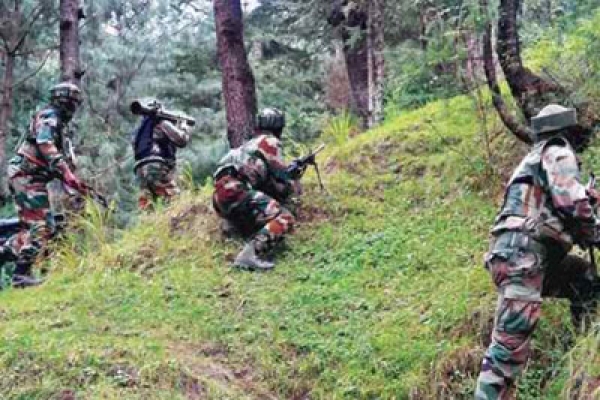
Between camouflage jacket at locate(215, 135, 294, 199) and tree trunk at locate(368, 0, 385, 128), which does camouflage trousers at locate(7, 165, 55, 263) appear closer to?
camouflage jacket at locate(215, 135, 294, 199)

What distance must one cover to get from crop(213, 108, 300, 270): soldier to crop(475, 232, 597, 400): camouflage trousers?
3.17 m

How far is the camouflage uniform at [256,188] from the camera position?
7.71 meters

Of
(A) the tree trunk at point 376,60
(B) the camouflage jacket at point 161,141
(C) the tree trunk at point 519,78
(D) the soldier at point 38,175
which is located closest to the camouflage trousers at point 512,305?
(C) the tree trunk at point 519,78

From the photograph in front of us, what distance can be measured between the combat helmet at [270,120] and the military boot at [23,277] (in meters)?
2.55

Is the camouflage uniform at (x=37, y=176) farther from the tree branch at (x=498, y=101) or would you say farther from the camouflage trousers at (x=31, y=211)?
the tree branch at (x=498, y=101)

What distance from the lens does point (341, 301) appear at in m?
6.68

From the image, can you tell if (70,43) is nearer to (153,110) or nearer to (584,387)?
(153,110)

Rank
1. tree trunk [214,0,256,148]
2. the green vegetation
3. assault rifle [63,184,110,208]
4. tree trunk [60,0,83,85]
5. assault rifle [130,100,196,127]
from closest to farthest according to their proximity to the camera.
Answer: the green vegetation
assault rifle [63,184,110,208]
assault rifle [130,100,196,127]
tree trunk [214,0,256,148]
tree trunk [60,0,83,85]

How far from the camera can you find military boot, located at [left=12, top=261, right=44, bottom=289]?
27.1 feet

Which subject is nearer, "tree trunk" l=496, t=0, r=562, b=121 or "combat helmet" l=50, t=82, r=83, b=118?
"tree trunk" l=496, t=0, r=562, b=121

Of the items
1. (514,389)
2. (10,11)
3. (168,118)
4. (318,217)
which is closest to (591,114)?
(318,217)

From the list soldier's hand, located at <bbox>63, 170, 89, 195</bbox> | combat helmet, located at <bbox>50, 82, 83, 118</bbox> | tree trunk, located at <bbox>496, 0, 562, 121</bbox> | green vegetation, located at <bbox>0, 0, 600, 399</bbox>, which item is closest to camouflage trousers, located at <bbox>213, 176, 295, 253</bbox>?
green vegetation, located at <bbox>0, 0, 600, 399</bbox>

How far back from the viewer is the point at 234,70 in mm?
9820

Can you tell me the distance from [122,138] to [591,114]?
11875mm
